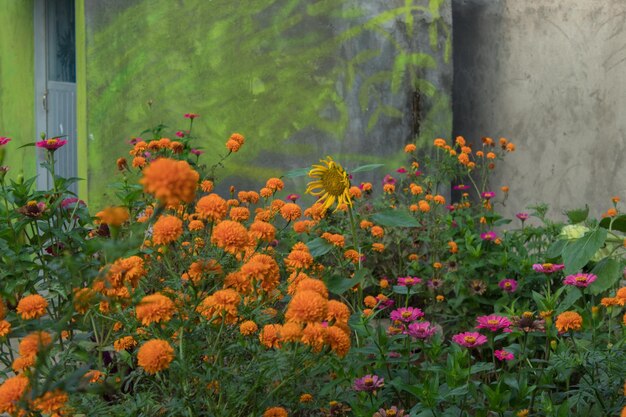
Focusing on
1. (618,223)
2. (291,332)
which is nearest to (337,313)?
(291,332)

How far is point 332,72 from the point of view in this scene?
612 cm

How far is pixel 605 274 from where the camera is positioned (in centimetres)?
255

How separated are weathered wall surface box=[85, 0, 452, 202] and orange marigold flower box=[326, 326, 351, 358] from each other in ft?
13.4

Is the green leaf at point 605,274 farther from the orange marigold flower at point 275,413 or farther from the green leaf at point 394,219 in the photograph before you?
the orange marigold flower at point 275,413

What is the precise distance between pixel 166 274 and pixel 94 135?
10.4 feet

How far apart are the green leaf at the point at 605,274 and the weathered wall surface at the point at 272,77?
3547 millimetres

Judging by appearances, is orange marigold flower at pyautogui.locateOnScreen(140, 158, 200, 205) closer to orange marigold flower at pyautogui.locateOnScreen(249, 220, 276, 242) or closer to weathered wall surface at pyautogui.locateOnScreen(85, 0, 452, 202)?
orange marigold flower at pyautogui.locateOnScreen(249, 220, 276, 242)

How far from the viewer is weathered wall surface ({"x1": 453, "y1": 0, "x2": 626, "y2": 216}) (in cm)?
566

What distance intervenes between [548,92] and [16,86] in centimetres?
448

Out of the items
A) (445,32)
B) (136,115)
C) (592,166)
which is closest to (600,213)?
(592,166)

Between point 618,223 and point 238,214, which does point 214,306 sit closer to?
point 238,214

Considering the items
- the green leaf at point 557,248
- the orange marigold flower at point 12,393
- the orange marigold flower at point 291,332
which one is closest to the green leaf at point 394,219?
the green leaf at point 557,248

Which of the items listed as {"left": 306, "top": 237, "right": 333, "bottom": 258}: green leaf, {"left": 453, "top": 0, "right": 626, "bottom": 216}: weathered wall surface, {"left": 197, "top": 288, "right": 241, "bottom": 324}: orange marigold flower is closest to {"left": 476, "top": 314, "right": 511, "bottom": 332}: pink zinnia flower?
{"left": 306, "top": 237, "right": 333, "bottom": 258}: green leaf

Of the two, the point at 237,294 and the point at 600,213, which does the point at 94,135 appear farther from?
the point at 237,294
